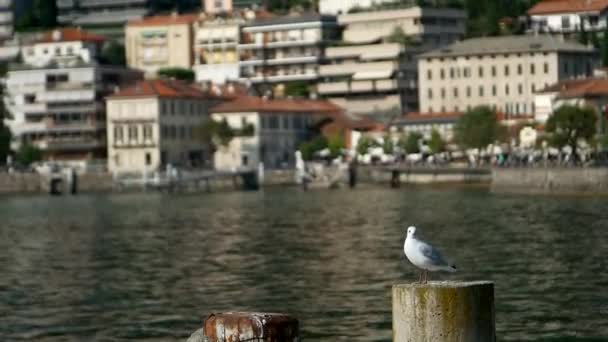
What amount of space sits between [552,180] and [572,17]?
75.1 meters

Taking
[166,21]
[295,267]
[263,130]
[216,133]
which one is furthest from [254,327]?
[166,21]

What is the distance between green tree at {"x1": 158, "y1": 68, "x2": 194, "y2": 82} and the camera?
17675 centimetres

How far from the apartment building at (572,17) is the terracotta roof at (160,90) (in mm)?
25695

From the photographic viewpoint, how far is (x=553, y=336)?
1202 inches

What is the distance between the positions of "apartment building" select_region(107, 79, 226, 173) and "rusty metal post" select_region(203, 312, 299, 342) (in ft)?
447

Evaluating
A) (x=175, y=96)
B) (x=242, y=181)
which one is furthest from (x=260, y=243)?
(x=175, y=96)

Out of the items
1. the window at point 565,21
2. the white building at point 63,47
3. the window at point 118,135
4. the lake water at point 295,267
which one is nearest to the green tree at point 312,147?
the window at point 118,135

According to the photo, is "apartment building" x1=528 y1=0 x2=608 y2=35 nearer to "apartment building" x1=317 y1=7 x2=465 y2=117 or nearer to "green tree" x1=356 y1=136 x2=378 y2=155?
"apartment building" x1=317 y1=7 x2=465 y2=117

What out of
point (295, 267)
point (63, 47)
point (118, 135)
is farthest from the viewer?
point (63, 47)

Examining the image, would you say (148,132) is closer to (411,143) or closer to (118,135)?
(118,135)

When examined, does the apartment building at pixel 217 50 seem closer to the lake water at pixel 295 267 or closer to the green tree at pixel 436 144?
the green tree at pixel 436 144

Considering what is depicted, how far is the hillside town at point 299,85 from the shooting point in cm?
14888

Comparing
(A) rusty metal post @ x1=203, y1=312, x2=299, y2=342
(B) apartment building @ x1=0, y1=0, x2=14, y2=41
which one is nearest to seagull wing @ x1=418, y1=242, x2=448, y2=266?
(A) rusty metal post @ x1=203, y1=312, x2=299, y2=342

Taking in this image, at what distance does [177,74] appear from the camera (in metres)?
178
